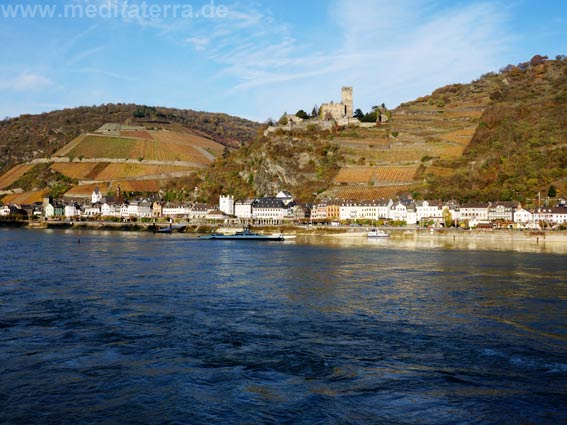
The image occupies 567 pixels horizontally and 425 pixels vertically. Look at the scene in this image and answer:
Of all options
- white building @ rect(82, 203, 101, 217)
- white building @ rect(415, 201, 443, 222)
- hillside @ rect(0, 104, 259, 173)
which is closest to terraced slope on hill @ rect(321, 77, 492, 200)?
white building @ rect(415, 201, 443, 222)

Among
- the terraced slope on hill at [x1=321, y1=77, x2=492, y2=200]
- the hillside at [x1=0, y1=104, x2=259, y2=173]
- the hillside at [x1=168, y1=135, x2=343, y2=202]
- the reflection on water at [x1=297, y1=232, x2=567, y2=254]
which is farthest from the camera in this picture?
the hillside at [x1=0, y1=104, x2=259, y2=173]

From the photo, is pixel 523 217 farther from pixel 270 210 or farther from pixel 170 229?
pixel 170 229

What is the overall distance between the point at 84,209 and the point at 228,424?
93391 millimetres

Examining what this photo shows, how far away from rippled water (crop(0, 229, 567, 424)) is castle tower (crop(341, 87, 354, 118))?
299 ft

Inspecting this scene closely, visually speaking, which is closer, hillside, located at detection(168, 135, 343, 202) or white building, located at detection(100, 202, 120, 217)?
hillside, located at detection(168, 135, 343, 202)

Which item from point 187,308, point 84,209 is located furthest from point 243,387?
point 84,209

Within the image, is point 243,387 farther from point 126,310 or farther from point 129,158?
point 129,158

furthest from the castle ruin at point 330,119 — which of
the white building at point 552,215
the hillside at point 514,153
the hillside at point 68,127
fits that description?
the hillside at point 68,127

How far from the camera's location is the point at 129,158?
11775 cm

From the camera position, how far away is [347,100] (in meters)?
115

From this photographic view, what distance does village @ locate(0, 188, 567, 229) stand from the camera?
A: 65625 mm

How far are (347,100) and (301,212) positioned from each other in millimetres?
43357

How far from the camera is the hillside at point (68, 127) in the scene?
145375mm

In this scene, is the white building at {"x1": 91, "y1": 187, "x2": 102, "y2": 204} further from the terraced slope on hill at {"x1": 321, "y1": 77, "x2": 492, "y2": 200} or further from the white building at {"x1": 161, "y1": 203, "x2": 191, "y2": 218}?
the terraced slope on hill at {"x1": 321, "y1": 77, "x2": 492, "y2": 200}
